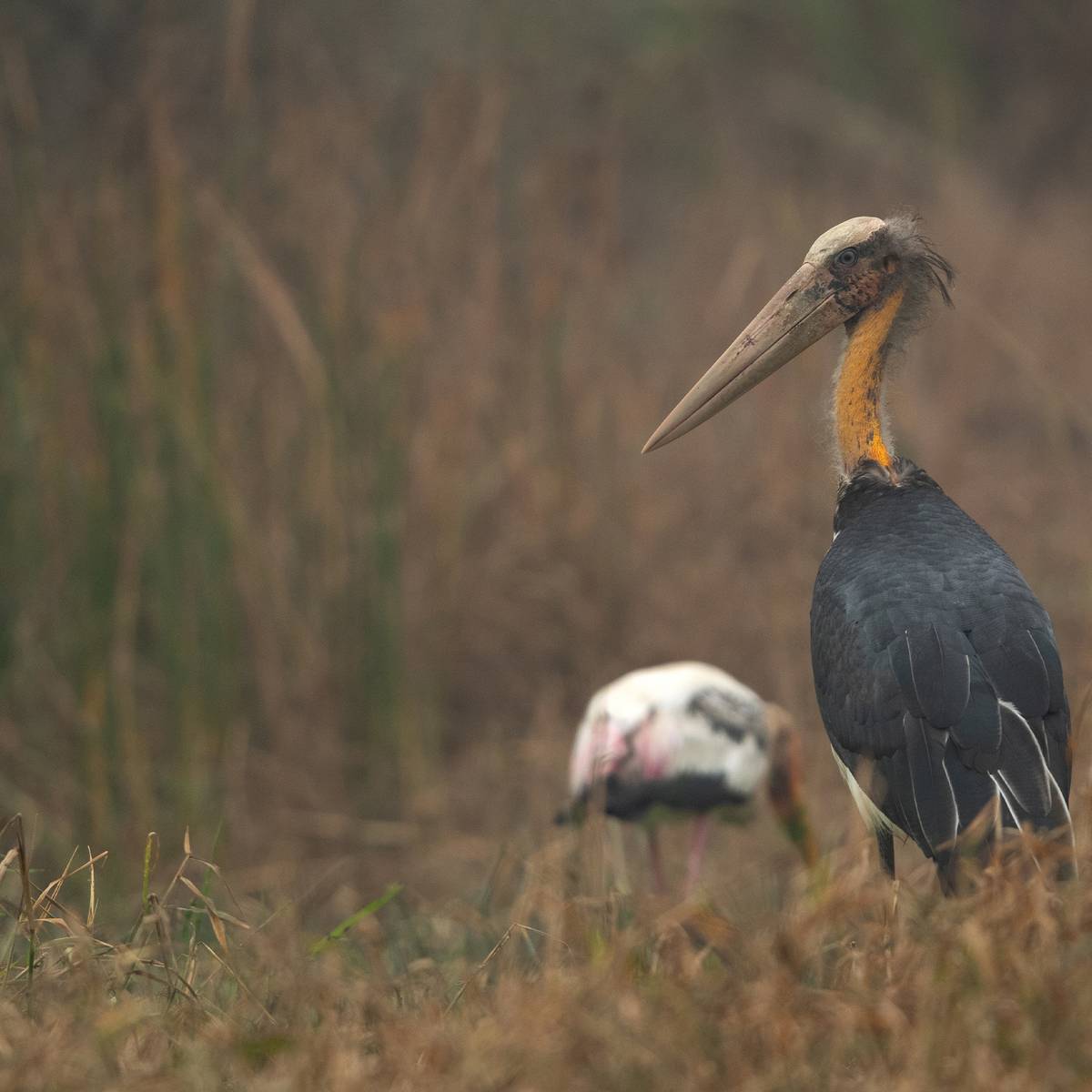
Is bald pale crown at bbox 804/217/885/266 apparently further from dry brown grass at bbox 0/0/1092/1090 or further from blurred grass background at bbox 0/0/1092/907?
dry brown grass at bbox 0/0/1092/1090

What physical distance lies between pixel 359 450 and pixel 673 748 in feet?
3.85

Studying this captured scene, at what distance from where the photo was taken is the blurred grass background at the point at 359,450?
13.6 ft

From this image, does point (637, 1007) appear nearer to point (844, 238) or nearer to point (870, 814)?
point (870, 814)

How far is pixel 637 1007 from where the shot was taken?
5.51 feet

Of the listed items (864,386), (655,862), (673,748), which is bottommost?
(655,862)

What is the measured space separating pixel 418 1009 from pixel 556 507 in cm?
317

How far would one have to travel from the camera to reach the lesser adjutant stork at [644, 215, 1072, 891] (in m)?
2.49

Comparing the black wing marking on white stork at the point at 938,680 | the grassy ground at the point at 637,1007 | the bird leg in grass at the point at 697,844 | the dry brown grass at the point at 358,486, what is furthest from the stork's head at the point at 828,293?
the bird leg in grass at the point at 697,844

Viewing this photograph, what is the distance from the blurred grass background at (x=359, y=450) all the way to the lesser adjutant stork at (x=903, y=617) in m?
0.19

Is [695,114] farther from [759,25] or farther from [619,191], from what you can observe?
[759,25]

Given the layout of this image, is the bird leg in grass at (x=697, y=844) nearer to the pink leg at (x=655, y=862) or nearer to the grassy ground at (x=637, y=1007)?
the pink leg at (x=655, y=862)

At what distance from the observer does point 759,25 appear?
32.6 feet

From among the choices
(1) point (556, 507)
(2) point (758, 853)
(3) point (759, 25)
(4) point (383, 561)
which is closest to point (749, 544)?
(1) point (556, 507)

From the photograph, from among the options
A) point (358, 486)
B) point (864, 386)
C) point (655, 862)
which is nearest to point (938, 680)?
point (864, 386)
